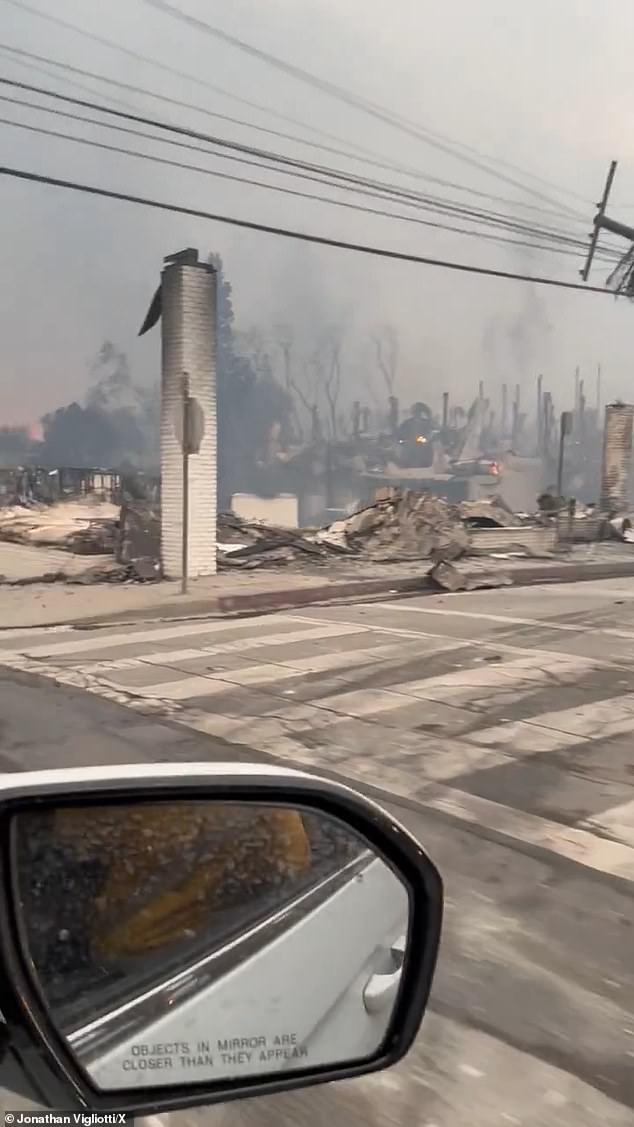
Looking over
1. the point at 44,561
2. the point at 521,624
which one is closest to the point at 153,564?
the point at 44,561

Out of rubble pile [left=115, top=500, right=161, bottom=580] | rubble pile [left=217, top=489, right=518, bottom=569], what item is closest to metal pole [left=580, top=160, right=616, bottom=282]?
rubble pile [left=217, top=489, right=518, bottom=569]

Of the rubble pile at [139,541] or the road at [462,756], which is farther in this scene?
the rubble pile at [139,541]

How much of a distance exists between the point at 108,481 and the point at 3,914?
119 ft

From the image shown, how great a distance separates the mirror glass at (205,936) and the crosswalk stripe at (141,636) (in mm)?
7888

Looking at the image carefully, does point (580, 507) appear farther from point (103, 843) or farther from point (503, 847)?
point (103, 843)

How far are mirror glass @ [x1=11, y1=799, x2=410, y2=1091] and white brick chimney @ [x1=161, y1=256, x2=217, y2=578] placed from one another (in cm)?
1350

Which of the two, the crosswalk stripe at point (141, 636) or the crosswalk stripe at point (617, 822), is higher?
the crosswalk stripe at point (617, 822)

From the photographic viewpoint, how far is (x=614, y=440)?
30641mm

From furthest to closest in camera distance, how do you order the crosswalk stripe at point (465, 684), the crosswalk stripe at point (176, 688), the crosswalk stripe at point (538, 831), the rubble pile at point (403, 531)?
the rubble pile at point (403, 531) < the crosswalk stripe at point (176, 688) < the crosswalk stripe at point (465, 684) < the crosswalk stripe at point (538, 831)

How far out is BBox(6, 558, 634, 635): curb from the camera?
11867 millimetres

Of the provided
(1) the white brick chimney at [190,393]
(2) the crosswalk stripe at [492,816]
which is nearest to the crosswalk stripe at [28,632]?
(1) the white brick chimney at [190,393]

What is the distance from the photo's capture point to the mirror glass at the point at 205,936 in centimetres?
141

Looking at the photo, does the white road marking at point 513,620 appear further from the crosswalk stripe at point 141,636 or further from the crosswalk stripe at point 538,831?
the crosswalk stripe at point 538,831

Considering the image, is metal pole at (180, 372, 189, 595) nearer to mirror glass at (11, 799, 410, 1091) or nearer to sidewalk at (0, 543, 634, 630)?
sidewalk at (0, 543, 634, 630)
